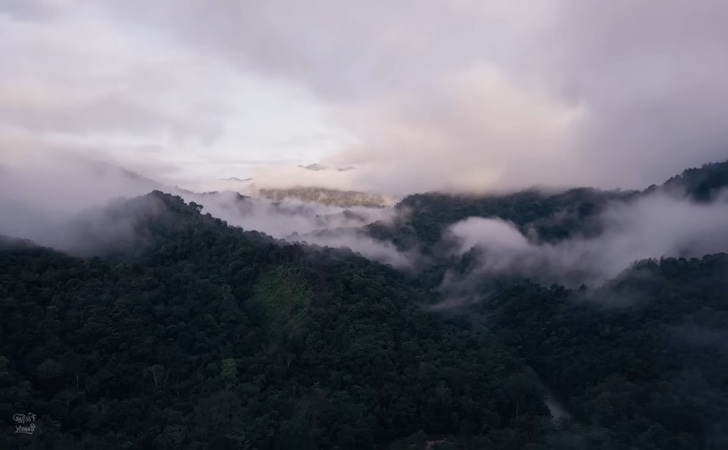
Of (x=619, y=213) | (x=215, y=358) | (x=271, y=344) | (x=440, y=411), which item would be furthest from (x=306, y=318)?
(x=619, y=213)

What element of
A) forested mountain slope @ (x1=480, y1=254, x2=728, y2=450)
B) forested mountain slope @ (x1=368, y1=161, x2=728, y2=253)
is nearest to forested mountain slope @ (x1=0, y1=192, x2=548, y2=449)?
forested mountain slope @ (x1=480, y1=254, x2=728, y2=450)

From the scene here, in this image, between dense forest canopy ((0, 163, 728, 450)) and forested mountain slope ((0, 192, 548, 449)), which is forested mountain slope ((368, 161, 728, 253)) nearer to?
dense forest canopy ((0, 163, 728, 450))

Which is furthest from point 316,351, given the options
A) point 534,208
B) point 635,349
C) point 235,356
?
point 534,208

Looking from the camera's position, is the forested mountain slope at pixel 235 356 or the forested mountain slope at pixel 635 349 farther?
the forested mountain slope at pixel 635 349

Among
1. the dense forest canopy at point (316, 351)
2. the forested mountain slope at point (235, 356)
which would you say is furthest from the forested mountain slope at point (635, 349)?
the forested mountain slope at point (235, 356)

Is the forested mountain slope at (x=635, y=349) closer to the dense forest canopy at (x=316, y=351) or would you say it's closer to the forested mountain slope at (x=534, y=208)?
the dense forest canopy at (x=316, y=351)

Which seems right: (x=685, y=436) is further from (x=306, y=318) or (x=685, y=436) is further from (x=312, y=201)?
(x=312, y=201)
